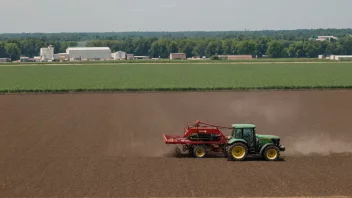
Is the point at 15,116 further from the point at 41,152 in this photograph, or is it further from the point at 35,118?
the point at 41,152

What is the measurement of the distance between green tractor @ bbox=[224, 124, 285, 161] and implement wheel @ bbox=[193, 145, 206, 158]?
118cm

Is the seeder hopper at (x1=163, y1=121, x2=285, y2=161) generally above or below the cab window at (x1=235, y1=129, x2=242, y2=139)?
below

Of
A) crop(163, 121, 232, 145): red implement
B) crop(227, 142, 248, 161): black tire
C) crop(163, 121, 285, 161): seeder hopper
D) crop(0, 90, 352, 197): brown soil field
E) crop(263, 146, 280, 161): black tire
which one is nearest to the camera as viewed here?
crop(0, 90, 352, 197): brown soil field

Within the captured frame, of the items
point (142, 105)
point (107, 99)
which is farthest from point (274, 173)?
point (107, 99)

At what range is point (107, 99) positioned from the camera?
59219mm

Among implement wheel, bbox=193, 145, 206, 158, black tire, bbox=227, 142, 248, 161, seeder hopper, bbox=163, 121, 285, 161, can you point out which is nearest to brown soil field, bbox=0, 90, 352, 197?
implement wheel, bbox=193, 145, 206, 158

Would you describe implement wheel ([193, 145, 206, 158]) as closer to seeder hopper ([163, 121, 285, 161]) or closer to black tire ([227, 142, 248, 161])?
seeder hopper ([163, 121, 285, 161])

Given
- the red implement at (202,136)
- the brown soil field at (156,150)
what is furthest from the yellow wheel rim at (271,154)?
the red implement at (202,136)

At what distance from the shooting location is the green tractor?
2936 cm

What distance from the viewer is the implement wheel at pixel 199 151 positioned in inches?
1191

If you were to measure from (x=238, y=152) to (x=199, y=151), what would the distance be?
201cm

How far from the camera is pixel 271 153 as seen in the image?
29.7m

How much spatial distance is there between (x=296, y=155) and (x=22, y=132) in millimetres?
17469

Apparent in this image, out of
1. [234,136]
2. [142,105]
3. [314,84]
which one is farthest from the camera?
[314,84]
